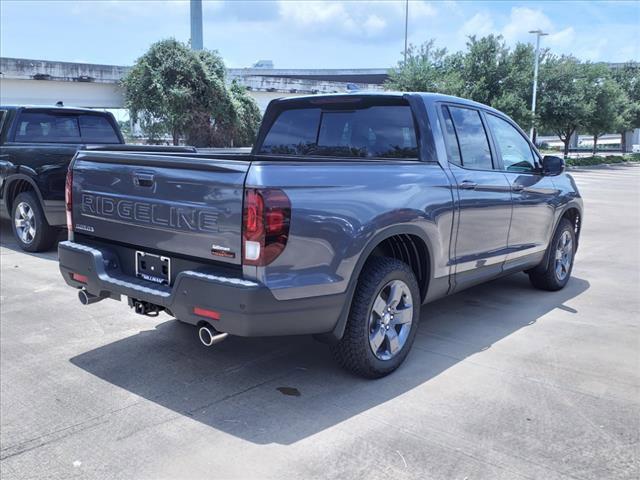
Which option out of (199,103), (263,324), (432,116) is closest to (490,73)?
(199,103)

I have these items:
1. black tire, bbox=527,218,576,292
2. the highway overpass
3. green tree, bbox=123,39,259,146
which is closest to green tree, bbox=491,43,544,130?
the highway overpass

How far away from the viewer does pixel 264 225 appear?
339cm

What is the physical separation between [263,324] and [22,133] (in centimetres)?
698

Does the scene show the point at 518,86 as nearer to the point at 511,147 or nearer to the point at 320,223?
the point at 511,147

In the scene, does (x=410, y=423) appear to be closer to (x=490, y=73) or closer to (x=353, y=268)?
(x=353, y=268)

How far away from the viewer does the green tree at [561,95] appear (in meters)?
35.2

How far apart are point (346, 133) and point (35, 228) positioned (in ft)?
17.1

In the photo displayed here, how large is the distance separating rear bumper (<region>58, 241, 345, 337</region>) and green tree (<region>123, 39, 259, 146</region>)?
20.6 meters

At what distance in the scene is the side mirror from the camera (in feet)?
20.2

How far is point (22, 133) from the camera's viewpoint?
351 inches

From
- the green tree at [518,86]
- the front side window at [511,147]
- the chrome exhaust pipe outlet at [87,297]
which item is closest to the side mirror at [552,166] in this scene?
the front side window at [511,147]

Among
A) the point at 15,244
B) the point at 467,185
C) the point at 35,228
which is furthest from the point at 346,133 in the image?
the point at 15,244

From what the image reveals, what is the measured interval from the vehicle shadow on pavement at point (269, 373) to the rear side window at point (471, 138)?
1.43 meters

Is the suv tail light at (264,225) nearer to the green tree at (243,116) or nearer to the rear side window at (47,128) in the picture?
the rear side window at (47,128)
